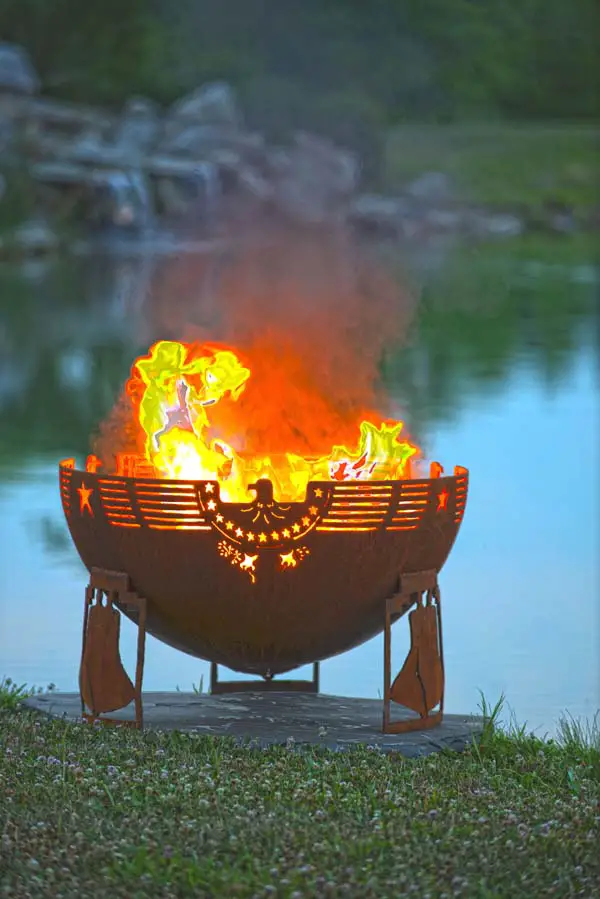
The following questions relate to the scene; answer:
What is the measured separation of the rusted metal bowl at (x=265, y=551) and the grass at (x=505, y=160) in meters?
25.6

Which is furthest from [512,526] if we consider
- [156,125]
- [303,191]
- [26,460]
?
[303,191]

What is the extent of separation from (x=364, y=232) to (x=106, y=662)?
78.6 ft

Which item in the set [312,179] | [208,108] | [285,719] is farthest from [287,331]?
[312,179]

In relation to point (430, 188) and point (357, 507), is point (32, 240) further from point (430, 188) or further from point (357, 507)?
point (357, 507)

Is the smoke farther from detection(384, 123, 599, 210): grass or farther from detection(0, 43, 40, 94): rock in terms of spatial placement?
detection(384, 123, 599, 210): grass

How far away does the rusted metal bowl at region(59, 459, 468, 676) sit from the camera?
303 centimetres

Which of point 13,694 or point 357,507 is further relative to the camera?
point 13,694

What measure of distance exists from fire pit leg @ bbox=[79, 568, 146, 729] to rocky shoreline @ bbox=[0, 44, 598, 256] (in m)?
14.8

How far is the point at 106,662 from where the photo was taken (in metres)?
3.17

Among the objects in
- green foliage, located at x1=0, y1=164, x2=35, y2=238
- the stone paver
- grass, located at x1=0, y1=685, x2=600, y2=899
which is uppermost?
green foliage, located at x1=0, y1=164, x2=35, y2=238

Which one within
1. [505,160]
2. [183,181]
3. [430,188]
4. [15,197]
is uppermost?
[505,160]

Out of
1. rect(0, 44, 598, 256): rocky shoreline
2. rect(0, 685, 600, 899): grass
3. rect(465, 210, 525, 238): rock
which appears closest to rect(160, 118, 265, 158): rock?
rect(0, 44, 598, 256): rocky shoreline

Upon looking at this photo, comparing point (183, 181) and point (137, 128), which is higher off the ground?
point (137, 128)

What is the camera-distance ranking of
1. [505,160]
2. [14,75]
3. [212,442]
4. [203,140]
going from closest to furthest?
[212,442]
[14,75]
[203,140]
[505,160]
